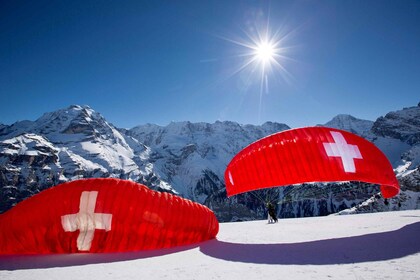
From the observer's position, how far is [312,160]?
13.8 m

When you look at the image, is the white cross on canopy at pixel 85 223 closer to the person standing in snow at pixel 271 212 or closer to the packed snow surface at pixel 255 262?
the packed snow surface at pixel 255 262

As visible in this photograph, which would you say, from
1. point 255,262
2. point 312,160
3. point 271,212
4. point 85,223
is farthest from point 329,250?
point 271,212

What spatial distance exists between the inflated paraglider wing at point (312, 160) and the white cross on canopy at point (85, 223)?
7.18 m

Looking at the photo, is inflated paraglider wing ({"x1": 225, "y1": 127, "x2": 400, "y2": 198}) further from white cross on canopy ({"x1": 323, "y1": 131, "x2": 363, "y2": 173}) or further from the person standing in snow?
the person standing in snow

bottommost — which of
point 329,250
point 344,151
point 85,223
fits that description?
point 329,250

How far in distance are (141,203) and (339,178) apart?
9.10 meters

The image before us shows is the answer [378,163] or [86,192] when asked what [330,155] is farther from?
[86,192]

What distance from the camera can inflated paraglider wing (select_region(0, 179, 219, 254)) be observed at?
11.5m

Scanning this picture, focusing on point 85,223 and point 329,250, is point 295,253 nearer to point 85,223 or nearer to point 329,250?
point 329,250

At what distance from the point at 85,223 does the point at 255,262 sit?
7175mm

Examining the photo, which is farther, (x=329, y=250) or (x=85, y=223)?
(x=85, y=223)

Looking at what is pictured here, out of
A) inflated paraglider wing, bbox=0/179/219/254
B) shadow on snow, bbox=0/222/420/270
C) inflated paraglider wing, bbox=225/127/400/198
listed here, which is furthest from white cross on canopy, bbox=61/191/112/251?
inflated paraglider wing, bbox=225/127/400/198

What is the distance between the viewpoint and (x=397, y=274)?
6230mm

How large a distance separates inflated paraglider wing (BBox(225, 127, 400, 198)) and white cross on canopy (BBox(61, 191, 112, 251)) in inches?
283
